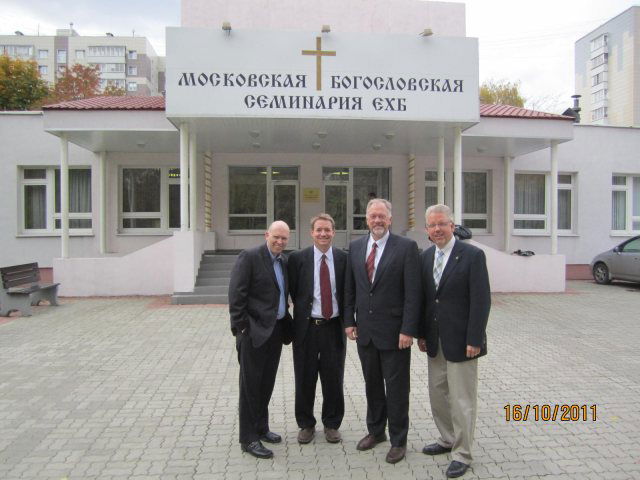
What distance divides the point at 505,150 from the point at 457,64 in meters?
4.40

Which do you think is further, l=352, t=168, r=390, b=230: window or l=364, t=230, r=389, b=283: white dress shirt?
l=352, t=168, r=390, b=230: window

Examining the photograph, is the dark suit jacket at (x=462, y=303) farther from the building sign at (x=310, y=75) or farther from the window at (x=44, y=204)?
the window at (x=44, y=204)

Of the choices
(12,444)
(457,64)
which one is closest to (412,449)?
(12,444)

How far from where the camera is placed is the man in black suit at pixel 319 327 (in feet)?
12.7

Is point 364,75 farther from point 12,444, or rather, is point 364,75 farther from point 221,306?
point 12,444

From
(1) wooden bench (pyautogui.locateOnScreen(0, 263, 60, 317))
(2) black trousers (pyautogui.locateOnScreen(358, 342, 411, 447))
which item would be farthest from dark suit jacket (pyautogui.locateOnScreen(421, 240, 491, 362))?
(1) wooden bench (pyautogui.locateOnScreen(0, 263, 60, 317))

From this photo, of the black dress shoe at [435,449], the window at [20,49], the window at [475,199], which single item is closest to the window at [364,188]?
the window at [475,199]

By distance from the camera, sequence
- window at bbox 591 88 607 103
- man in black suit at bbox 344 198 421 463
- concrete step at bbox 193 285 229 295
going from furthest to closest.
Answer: window at bbox 591 88 607 103 < concrete step at bbox 193 285 229 295 < man in black suit at bbox 344 198 421 463

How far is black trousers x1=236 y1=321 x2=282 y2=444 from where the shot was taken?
3.75 m

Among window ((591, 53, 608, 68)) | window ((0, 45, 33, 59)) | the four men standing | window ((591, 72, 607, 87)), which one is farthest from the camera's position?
window ((0, 45, 33, 59))

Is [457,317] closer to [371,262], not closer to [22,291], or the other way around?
[371,262]

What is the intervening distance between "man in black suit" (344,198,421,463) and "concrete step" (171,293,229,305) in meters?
6.98

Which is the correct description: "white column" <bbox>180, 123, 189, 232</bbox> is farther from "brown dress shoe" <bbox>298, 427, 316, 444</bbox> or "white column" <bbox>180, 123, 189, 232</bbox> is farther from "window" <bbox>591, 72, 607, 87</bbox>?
"window" <bbox>591, 72, 607, 87</bbox>

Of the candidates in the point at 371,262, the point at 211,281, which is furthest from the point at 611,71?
the point at 371,262
